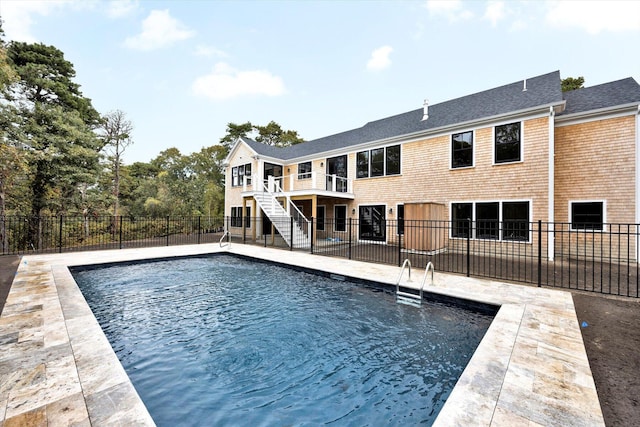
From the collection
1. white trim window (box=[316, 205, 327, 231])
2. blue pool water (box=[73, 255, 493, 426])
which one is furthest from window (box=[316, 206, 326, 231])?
blue pool water (box=[73, 255, 493, 426])

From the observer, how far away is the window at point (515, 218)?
1002 centimetres

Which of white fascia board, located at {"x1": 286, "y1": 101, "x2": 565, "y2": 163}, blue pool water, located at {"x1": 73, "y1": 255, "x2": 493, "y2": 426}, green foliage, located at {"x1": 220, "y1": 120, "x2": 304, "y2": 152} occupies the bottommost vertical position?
blue pool water, located at {"x1": 73, "y1": 255, "x2": 493, "y2": 426}

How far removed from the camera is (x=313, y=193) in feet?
45.4

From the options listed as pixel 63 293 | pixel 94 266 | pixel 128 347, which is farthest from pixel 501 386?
pixel 94 266

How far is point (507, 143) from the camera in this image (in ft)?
34.9

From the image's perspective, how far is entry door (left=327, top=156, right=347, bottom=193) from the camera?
15.9 m

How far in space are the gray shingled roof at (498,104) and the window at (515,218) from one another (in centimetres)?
366

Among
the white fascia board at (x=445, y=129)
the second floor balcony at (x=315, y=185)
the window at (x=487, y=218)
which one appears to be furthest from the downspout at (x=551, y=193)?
the second floor balcony at (x=315, y=185)

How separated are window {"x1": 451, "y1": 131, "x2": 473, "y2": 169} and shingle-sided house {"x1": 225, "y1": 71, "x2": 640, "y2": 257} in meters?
0.04

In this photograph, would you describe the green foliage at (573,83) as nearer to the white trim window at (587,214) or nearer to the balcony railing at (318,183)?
the white trim window at (587,214)

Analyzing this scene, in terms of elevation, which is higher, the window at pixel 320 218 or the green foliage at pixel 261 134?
the green foliage at pixel 261 134

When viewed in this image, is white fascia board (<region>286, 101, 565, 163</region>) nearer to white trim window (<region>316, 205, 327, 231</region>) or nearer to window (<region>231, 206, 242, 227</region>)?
white trim window (<region>316, 205, 327, 231</region>)

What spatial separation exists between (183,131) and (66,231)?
16.4 m

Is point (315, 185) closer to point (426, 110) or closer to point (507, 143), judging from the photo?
point (426, 110)
